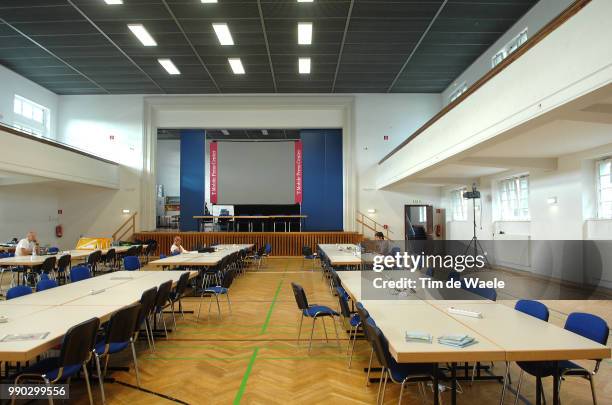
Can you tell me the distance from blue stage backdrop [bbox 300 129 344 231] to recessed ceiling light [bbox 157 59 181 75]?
232 inches

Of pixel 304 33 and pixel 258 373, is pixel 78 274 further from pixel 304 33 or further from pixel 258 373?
pixel 304 33

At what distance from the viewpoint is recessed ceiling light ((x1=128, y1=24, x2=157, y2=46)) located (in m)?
10.8

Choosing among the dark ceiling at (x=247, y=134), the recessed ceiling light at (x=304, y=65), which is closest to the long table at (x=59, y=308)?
the recessed ceiling light at (x=304, y=65)

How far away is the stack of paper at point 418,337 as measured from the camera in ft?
8.54

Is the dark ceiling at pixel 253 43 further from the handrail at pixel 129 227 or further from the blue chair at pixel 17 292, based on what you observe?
the blue chair at pixel 17 292

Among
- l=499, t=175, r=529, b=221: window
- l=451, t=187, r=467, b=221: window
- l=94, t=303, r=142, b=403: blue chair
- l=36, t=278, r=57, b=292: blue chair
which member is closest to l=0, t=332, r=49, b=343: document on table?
l=94, t=303, r=142, b=403: blue chair

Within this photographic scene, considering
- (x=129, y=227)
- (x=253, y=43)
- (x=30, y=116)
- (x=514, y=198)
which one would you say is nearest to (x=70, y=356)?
(x=253, y=43)

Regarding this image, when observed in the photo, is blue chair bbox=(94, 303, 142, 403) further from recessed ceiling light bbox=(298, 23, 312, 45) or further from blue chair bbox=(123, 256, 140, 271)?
recessed ceiling light bbox=(298, 23, 312, 45)

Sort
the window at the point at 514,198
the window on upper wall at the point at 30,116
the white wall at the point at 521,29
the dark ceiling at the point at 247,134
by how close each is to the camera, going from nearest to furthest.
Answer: the white wall at the point at 521,29
the window at the point at 514,198
the window on upper wall at the point at 30,116
the dark ceiling at the point at 247,134

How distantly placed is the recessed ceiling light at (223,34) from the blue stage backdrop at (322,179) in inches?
246

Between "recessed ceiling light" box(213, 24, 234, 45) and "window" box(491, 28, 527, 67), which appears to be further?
"recessed ceiling light" box(213, 24, 234, 45)

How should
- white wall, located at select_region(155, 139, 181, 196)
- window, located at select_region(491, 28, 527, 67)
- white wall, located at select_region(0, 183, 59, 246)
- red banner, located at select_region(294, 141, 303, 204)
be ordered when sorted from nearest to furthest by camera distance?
window, located at select_region(491, 28, 527, 67), white wall, located at select_region(0, 183, 59, 246), red banner, located at select_region(294, 141, 303, 204), white wall, located at select_region(155, 139, 181, 196)

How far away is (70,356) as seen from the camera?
2652mm

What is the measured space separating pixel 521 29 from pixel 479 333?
10434 millimetres
